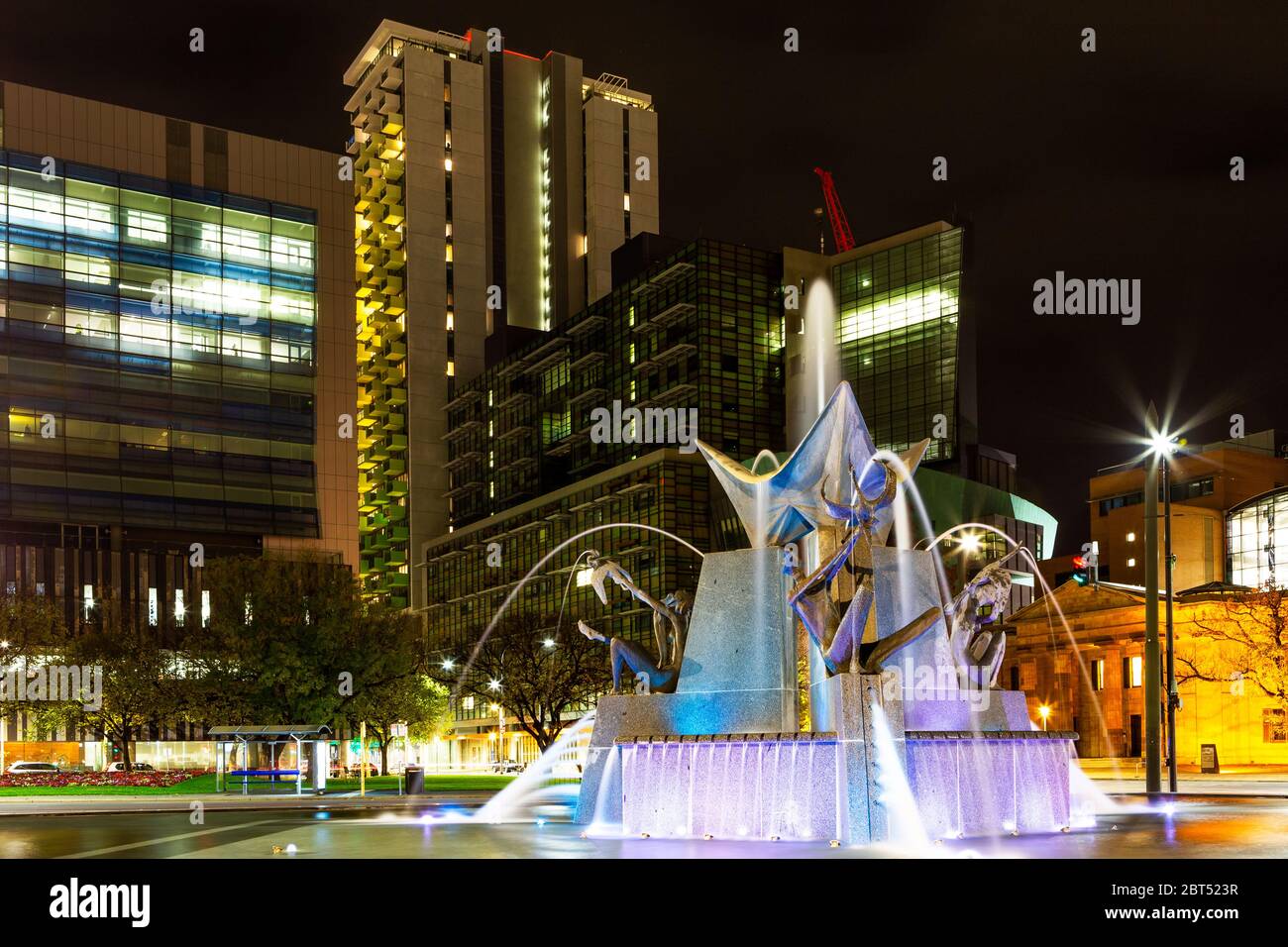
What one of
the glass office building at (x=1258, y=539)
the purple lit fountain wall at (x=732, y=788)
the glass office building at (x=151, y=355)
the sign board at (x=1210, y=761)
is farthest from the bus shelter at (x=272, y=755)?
the glass office building at (x=1258, y=539)

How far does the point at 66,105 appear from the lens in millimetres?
123688

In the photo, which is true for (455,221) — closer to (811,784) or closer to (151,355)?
(151,355)

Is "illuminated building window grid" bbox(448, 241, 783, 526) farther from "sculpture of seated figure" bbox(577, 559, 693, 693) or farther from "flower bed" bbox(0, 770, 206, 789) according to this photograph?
"sculpture of seated figure" bbox(577, 559, 693, 693)

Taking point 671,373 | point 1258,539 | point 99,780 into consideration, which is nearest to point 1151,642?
point 99,780

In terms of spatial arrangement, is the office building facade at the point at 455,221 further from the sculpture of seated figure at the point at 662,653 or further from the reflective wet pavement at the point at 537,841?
the sculpture of seated figure at the point at 662,653

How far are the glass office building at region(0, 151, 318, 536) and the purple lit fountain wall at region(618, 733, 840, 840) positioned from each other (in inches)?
4152

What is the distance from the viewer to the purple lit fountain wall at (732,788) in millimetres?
18266

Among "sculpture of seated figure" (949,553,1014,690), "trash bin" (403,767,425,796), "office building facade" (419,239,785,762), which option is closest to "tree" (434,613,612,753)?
"trash bin" (403,767,425,796)

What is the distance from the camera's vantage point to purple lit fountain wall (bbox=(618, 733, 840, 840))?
59.9 feet

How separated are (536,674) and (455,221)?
12297 centimetres

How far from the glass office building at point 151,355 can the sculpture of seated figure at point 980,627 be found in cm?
10542

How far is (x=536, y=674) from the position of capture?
64.4 m
